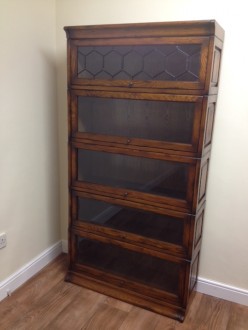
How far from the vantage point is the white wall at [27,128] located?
1.87 meters

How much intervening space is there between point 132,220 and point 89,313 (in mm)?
636

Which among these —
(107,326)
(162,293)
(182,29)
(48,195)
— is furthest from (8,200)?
(182,29)

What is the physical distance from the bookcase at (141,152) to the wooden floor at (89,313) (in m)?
0.08

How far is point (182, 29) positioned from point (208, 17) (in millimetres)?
360

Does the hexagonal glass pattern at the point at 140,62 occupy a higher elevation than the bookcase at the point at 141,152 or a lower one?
higher

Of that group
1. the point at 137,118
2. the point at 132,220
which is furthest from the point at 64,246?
the point at 137,118

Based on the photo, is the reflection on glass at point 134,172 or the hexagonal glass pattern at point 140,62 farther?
the reflection on glass at point 134,172

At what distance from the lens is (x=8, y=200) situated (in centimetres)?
201

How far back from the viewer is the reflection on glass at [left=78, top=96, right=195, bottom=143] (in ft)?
5.69

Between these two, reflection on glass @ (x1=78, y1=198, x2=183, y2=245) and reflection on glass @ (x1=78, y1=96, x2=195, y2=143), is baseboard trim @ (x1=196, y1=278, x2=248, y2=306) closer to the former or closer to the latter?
reflection on glass @ (x1=78, y1=198, x2=183, y2=245)

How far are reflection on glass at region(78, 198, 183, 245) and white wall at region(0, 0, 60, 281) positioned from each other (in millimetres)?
393

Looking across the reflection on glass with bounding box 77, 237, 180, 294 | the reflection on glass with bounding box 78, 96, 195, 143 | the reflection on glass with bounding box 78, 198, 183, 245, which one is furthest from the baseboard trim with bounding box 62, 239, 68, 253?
the reflection on glass with bounding box 78, 96, 195, 143

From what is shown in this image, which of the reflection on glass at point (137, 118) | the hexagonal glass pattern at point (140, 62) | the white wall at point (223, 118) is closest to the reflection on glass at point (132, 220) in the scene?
the white wall at point (223, 118)

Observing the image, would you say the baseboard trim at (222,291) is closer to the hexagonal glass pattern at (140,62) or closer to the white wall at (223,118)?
the white wall at (223,118)
